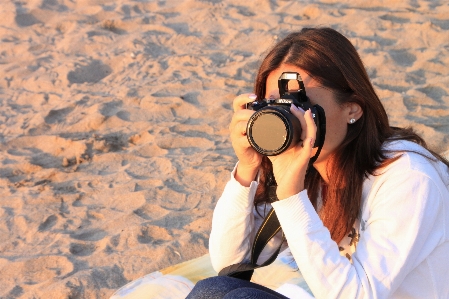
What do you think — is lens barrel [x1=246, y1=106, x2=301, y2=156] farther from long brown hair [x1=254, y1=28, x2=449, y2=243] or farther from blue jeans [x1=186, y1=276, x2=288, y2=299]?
blue jeans [x1=186, y1=276, x2=288, y2=299]

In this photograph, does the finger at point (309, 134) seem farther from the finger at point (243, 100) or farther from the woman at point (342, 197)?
the finger at point (243, 100)

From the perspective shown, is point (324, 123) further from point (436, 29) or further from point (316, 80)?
point (436, 29)

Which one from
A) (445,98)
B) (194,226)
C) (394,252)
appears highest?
(394,252)

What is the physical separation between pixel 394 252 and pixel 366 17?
3.57m

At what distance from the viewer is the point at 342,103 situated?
4.65 feet

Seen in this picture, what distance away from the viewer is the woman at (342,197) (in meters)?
1.23

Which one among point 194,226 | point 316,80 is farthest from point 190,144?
point 316,80

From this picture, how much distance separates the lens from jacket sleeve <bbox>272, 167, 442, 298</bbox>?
122 centimetres

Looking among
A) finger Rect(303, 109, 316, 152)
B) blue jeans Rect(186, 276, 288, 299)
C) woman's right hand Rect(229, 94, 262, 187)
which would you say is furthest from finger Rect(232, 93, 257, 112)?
blue jeans Rect(186, 276, 288, 299)

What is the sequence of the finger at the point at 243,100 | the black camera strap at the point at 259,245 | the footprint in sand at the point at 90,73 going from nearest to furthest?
the finger at the point at 243,100
the black camera strap at the point at 259,245
the footprint in sand at the point at 90,73

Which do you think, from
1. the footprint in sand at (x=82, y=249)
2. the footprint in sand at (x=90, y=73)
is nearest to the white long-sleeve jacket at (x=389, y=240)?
the footprint in sand at (x=82, y=249)

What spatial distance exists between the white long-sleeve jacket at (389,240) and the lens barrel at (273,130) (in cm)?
12

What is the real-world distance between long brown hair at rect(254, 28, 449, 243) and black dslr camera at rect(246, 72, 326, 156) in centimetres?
9

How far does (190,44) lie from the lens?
173 inches
